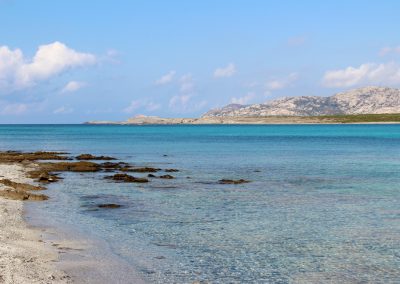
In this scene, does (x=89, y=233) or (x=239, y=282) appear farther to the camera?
(x=89, y=233)

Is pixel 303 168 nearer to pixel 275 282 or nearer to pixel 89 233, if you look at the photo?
pixel 89 233

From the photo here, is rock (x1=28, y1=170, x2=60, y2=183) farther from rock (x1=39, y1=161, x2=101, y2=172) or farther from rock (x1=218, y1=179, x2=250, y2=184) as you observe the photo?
rock (x1=218, y1=179, x2=250, y2=184)

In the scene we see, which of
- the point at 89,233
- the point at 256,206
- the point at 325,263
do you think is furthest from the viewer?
the point at 256,206

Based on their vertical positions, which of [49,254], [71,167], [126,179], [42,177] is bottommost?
[126,179]

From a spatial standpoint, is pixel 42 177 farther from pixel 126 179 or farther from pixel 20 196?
pixel 20 196

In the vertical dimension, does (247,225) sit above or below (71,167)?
below

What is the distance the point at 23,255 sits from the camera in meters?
17.8

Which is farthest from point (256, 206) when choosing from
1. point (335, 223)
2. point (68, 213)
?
point (68, 213)

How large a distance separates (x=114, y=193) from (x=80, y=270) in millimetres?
20279

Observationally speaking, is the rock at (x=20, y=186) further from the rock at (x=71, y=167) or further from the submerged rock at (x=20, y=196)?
the rock at (x=71, y=167)

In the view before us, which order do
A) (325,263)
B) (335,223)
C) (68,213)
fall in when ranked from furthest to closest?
(68,213)
(335,223)
(325,263)

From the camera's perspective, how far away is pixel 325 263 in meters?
17.9

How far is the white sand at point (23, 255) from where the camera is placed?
15.2 m

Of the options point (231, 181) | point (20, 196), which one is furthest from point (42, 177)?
point (231, 181)
